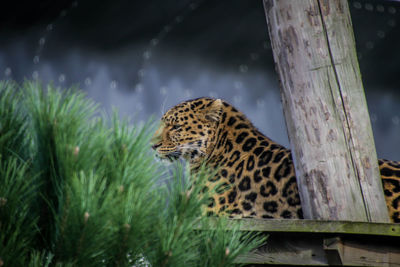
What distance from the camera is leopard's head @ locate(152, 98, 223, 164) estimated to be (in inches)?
149

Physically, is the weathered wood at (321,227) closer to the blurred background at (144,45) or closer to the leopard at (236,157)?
the leopard at (236,157)

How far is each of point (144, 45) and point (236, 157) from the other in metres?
3.29

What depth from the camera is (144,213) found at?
170 cm

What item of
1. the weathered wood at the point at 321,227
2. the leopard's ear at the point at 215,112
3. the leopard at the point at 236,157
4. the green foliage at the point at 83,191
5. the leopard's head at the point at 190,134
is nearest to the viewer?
the green foliage at the point at 83,191

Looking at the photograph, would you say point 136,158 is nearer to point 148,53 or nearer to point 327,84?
point 327,84

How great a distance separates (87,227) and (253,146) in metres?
2.27

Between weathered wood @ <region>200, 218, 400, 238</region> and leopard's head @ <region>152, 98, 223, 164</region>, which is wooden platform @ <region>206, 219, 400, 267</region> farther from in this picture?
leopard's head @ <region>152, 98, 223, 164</region>

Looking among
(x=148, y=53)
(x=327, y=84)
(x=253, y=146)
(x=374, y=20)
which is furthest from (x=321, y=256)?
(x=374, y=20)

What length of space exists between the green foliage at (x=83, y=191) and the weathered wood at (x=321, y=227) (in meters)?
0.80

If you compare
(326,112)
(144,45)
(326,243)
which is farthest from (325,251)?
(144,45)

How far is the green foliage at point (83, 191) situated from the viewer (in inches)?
63.6

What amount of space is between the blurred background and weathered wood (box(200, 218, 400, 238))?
3717 mm

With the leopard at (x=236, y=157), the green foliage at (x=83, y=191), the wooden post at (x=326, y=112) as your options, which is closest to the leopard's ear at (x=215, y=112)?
the leopard at (x=236, y=157)

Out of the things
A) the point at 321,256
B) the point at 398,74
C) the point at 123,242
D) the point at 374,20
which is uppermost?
the point at 374,20
